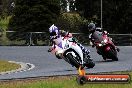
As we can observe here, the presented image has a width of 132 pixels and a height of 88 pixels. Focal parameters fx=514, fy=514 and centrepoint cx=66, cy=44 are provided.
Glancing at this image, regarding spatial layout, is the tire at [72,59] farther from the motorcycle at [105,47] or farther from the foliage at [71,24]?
the foliage at [71,24]

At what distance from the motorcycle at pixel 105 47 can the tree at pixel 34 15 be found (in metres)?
30.2

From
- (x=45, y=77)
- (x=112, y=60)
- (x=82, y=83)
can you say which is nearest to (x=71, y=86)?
(x=82, y=83)

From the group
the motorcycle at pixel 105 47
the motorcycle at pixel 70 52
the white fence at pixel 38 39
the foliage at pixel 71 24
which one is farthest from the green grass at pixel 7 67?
the foliage at pixel 71 24

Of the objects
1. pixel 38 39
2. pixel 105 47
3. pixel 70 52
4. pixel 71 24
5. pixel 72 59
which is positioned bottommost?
pixel 71 24

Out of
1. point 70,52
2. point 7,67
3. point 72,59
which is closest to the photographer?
point 72,59

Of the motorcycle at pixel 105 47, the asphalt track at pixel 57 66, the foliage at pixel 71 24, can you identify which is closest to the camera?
the asphalt track at pixel 57 66

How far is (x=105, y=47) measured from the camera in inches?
960

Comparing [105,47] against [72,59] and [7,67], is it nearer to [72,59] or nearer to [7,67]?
[7,67]

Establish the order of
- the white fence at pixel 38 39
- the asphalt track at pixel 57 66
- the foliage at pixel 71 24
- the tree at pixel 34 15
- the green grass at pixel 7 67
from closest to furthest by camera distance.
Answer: the asphalt track at pixel 57 66
the green grass at pixel 7 67
the white fence at pixel 38 39
the tree at pixel 34 15
the foliage at pixel 71 24

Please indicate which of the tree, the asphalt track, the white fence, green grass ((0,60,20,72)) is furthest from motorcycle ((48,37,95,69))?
the tree

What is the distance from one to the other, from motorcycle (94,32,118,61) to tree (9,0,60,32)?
99.2 feet

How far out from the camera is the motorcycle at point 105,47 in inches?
942

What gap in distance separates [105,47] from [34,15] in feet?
104

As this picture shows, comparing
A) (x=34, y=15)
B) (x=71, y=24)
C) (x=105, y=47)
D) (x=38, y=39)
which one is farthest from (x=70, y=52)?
(x=71, y=24)
